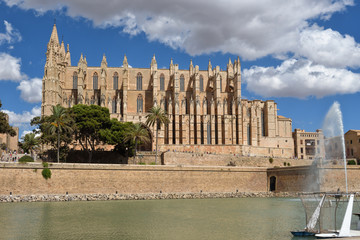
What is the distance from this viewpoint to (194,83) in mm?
66125

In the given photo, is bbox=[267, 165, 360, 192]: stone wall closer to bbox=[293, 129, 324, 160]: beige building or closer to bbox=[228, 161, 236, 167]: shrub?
bbox=[228, 161, 236, 167]: shrub

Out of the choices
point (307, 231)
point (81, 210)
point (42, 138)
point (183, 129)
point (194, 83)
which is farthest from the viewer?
point (194, 83)

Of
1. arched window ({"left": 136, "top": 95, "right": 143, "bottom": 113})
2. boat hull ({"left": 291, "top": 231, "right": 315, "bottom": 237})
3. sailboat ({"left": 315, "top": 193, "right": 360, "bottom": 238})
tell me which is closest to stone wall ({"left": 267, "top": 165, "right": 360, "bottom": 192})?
boat hull ({"left": 291, "top": 231, "right": 315, "bottom": 237})

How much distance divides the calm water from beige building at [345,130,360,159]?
35.4 m

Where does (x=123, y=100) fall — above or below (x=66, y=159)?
above

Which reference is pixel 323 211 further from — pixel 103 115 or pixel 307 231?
pixel 103 115

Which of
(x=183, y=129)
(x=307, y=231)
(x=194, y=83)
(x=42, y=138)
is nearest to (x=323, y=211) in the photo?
(x=307, y=231)

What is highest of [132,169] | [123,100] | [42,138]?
[123,100]

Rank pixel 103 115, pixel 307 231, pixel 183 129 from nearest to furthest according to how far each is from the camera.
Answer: pixel 307 231, pixel 103 115, pixel 183 129

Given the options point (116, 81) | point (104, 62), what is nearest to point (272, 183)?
point (116, 81)

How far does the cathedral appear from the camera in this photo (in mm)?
60906

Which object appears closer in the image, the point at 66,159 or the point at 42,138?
the point at 42,138

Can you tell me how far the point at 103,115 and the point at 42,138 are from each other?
7.48 meters

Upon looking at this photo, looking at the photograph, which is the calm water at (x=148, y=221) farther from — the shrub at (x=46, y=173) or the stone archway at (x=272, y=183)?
the stone archway at (x=272, y=183)
